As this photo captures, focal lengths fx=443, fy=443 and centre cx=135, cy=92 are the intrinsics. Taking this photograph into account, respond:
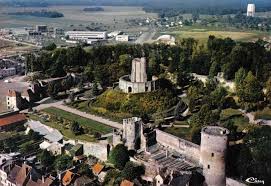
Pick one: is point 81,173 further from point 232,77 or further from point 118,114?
point 232,77

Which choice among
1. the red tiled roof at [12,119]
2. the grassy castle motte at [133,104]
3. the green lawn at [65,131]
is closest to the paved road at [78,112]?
the grassy castle motte at [133,104]

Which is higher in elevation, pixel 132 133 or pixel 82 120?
pixel 132 133

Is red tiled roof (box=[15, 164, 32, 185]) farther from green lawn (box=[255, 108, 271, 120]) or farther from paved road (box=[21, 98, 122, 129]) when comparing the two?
green lawn (box=[255, 108, 271, 120])

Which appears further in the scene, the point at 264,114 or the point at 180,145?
the point at 264,114

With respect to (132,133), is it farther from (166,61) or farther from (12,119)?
Answer: (166,61)

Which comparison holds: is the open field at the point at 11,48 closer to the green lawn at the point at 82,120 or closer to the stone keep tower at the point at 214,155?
the green lawn at the point at 82,120

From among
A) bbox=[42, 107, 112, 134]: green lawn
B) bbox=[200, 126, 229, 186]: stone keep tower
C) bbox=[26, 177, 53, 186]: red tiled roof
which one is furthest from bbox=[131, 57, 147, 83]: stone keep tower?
bbox=[200, 126, 229, 186]: stone keep tower

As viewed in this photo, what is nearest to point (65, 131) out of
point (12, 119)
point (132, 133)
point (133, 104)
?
point (12, 119)
